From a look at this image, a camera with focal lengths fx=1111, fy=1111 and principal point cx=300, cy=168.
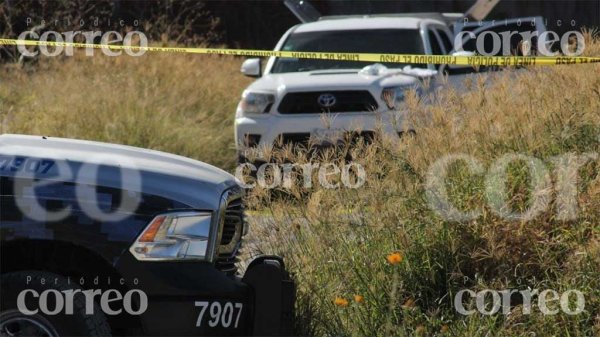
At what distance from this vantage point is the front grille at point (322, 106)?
9.82 metres

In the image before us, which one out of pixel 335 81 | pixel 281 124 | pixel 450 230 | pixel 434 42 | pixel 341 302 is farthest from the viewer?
pixel 434 42

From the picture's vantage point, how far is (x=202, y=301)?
4281mm

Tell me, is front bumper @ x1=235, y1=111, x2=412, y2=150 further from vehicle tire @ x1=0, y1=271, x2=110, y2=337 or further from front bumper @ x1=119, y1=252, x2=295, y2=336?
A: vehicle tire @ x1=0, y1=271, x2=110, y2=337

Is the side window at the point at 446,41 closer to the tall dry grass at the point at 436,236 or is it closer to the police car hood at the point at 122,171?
the tall dry grass at the point at 436,236

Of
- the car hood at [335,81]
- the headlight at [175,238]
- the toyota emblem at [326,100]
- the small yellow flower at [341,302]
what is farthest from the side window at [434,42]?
the headlight at [175,238]

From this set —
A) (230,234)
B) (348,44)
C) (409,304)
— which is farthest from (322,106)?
(230,234)

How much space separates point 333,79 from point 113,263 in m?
6.04

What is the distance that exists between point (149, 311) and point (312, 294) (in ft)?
4.64

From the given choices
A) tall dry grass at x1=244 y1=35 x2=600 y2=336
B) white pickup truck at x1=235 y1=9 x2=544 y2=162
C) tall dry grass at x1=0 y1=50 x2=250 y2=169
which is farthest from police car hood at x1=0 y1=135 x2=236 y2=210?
tall dry grass at x1=0 y1=50 x2=250 y2=169

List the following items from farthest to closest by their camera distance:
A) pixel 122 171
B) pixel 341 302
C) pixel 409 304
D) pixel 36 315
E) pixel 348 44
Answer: pixel 348 44
pixel 409 304
pixel 341 302
pixel 122 171
pixel 36 315

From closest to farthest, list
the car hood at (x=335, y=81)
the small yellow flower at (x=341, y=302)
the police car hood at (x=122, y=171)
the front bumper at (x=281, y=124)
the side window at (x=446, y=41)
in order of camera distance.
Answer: the police car hood at (x=122, y=171), the small yellow flower at (x=341, y=302), the front bumper at (x=281, y=124), the car hood at (x=335, y=81), the side window at (x=446, y=41)

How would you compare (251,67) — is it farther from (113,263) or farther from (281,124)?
(113,263)

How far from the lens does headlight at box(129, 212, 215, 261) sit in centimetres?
430

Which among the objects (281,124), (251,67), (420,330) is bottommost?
(420,330)
